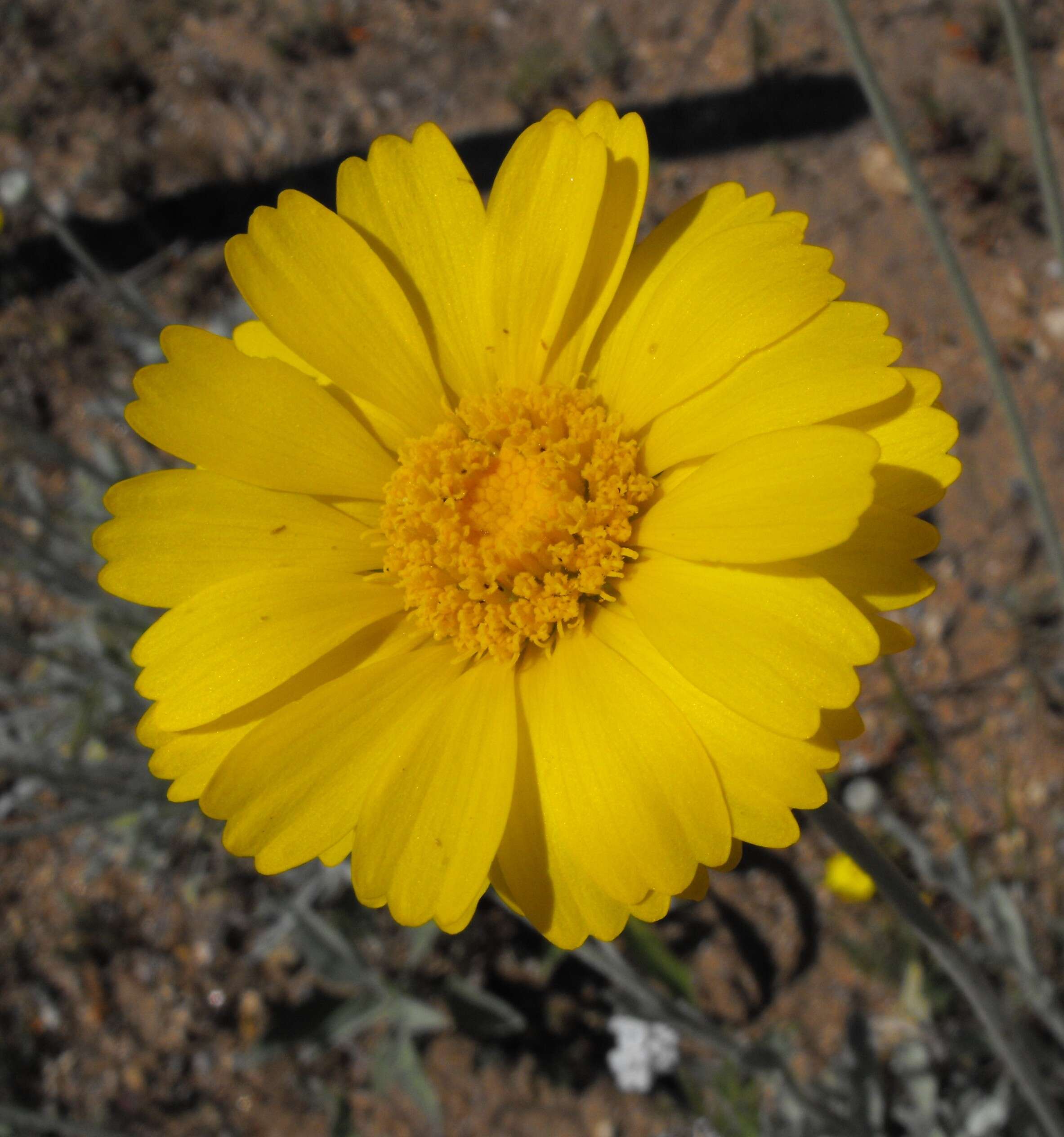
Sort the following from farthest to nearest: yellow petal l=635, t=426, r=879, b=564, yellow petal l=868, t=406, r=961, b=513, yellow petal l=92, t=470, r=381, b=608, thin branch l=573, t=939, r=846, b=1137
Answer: thin branch l=573, t=939, r=846, b=1137
yellow petal l=92, t=470, r=381, b=608
yellow petal l=868, t=406, r=961, b=513
yellow petal l=635, t=426, r=879, b=564

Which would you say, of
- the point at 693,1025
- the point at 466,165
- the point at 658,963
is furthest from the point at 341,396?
the point at 466,165

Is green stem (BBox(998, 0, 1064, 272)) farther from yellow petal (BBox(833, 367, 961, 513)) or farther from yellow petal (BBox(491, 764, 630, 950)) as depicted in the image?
yellow petal (BBox(491, 764, 630, 950))

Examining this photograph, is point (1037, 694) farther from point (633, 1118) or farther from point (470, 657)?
point (470, 657)

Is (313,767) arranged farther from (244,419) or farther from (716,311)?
(716,311)

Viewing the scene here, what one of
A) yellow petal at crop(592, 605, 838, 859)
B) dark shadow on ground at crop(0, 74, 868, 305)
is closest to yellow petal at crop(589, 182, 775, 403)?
yellow petal at crop(592, 605, 838, 859)

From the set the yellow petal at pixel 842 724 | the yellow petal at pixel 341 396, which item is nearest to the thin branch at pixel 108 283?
the yellow petal at pixel 341 396

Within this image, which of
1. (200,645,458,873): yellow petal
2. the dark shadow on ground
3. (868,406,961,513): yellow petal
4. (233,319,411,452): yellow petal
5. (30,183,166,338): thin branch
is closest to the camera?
(868,406,961,513): yellow petal
